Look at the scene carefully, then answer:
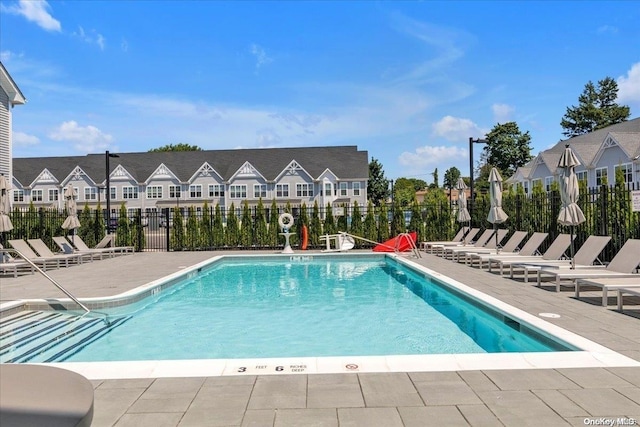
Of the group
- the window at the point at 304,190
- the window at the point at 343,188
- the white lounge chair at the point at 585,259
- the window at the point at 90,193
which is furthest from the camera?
the window at the point at 90,193

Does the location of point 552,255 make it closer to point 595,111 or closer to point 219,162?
point 219,162

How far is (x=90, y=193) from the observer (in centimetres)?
4875

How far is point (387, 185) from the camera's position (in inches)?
2714

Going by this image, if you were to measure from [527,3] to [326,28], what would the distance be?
239 inches

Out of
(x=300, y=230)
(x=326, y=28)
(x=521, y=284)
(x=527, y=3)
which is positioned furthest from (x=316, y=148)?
(x=521, y=284)

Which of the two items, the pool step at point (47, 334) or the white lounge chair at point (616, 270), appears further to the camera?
the white lounge chair at point (616, 270)

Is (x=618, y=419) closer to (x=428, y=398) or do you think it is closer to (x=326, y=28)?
(x=428, y=398)

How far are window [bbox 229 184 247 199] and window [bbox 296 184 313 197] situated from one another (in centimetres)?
554

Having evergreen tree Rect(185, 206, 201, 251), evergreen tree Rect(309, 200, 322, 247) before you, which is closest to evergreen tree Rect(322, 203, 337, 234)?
evergreen tree Rect(309, 200, 322, 247)

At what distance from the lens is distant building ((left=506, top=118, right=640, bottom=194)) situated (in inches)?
1107

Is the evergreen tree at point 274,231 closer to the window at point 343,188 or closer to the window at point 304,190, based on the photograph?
the window at point 304,190

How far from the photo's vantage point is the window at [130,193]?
4869cm
